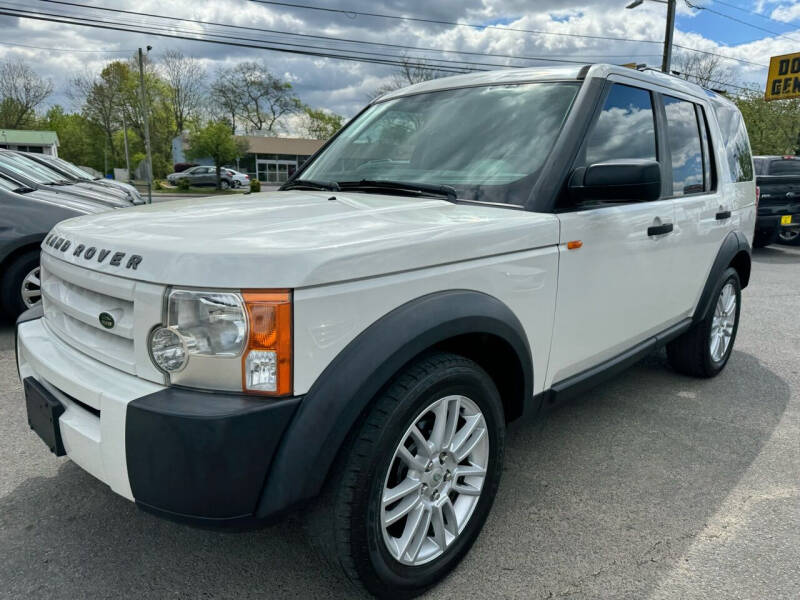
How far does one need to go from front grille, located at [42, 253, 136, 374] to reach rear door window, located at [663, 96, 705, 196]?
9.26 ft

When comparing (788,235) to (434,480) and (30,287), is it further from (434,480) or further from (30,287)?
(30,287)

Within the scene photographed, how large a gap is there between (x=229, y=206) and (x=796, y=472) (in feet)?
9.74

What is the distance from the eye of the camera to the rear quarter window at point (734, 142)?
403 cm

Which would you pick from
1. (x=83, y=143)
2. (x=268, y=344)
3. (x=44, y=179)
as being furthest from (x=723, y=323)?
(x=83, y=143)

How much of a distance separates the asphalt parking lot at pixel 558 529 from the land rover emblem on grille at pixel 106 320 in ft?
3.10

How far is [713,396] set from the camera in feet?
13.0

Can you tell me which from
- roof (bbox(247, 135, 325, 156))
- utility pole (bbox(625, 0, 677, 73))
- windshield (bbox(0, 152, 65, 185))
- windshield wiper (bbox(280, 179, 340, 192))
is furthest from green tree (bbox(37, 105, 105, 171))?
windshield wiper (bbox(280, 179, 340, 192))

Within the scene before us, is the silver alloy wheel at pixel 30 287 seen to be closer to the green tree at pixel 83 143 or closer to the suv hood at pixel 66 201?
the suv hood at pixel 66 201

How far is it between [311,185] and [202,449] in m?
1.79

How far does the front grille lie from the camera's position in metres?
1.76

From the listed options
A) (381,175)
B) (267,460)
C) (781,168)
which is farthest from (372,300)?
(781,168)

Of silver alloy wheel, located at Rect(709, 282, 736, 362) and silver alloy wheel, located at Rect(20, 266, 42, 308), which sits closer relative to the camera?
silver alloy wheel, located at Rect(709, 282, 736, 362)

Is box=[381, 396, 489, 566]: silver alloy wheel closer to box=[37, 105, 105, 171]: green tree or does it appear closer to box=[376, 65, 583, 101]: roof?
box=[376, 65, 583, 101]: roof

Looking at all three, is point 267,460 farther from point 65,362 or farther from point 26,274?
point 26,274
